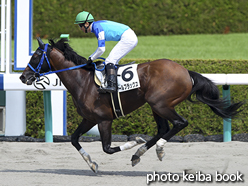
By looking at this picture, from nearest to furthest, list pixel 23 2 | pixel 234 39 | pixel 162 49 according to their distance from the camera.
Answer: pixel 23 2
pixel 162 49
pixel 234 39

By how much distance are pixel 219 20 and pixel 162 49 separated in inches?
105

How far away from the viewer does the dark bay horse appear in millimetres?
4715

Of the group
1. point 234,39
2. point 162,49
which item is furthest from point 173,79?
point 234,39

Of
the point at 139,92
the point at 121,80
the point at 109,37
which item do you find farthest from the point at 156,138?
the point at 109,37

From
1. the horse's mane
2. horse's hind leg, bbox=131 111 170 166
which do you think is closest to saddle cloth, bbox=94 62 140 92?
the horse's mane

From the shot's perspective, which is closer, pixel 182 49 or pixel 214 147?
pixel 214 147

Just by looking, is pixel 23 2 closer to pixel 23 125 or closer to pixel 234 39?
pixel 23 125

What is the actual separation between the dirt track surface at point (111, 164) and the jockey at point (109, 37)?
100 centimetres

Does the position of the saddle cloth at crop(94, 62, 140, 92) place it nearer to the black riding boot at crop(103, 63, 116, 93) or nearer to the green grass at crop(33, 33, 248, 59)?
the black riding boot at crop(103, 63, 116, 93)

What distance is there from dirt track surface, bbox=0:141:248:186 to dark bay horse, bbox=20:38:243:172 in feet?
0.94

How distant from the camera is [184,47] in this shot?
37.9 ft

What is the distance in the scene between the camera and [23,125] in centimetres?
694

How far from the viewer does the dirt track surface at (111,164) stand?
4.43 meters

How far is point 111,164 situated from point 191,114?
2032mm
